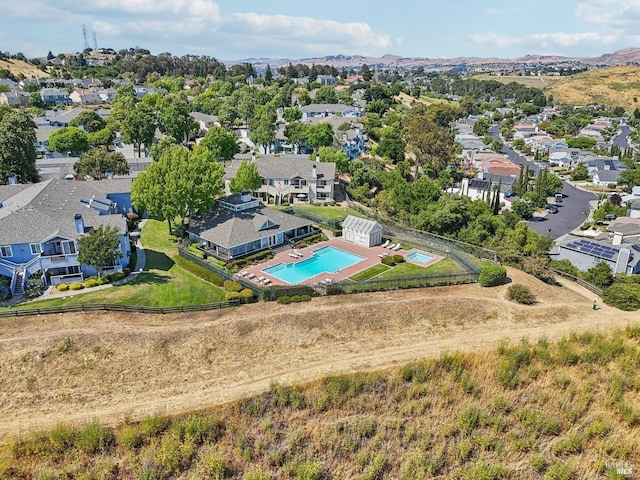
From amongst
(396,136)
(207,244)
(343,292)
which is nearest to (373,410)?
(343,292)

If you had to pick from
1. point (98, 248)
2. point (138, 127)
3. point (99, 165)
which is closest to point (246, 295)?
point (98, 248)

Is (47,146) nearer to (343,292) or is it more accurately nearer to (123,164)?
(123,164)

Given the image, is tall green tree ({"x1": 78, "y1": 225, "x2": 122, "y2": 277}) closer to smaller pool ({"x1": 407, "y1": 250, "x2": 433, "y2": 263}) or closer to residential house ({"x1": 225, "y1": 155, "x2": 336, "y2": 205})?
smaller pool ({"x1": 407, "y1": 250, "x2": 433, "y2": 263})

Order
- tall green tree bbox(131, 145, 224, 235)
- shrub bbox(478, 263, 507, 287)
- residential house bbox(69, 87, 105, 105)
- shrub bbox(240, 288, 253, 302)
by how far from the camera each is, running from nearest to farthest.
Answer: shrub bbox(240, 288, 253, 302) < shrub bbox(478, 263, 507, 287) < tall green tree bbox(131, 145, 224, 235) < residential house bbox(69, 87, 105, 105)

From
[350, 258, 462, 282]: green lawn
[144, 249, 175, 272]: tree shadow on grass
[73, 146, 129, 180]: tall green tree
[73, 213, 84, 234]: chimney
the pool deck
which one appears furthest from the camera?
[73, 146, 129, 180]: tall green tree

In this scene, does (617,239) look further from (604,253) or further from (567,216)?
A: (567,216)

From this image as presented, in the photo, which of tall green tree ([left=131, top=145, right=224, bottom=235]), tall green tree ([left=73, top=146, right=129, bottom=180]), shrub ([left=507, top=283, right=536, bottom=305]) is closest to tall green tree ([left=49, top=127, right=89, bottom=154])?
tall green tree ([left=73, top=146, right=129, bottom=180])
